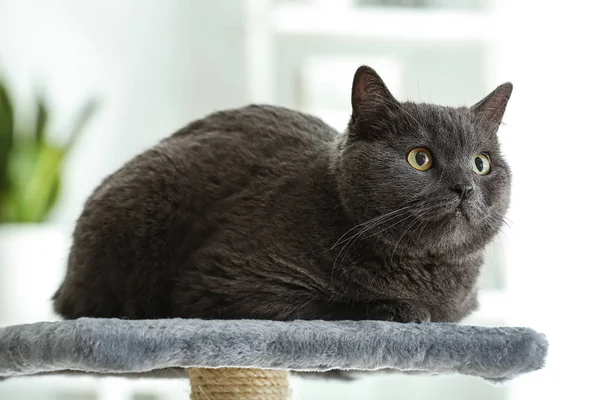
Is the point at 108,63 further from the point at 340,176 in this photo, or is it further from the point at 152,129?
the point at 340,176

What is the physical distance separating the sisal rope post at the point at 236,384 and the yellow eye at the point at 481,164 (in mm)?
451

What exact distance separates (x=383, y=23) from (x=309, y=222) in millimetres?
1350

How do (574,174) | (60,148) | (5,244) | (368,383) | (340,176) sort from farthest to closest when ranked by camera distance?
(368,383) → (60,148) → (574,174) → (5,244) → (340,176)

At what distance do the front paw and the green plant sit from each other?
1.59m

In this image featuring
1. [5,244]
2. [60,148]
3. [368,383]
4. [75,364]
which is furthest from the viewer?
[368,383]

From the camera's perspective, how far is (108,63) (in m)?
2.82

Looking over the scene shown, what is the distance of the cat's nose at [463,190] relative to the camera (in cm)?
107

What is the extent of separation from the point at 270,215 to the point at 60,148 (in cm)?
147

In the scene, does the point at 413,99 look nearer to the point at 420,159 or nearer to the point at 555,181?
the point at 555,181

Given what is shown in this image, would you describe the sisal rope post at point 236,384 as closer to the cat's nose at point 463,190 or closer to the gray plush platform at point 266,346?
the gray plush platform at point 266,346

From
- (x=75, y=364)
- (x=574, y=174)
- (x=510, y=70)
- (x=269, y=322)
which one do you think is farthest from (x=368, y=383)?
(x=75, y=364)

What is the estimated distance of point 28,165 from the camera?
7.85 ft

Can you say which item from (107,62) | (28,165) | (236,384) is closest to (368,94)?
(236,384)

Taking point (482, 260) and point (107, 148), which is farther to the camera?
point (107, 148)
